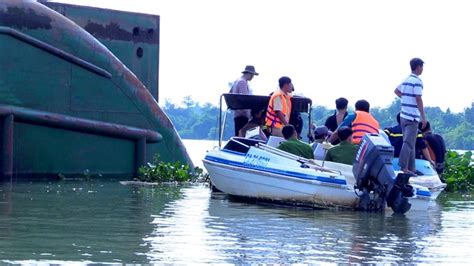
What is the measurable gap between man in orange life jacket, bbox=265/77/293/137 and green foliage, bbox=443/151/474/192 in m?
4.30

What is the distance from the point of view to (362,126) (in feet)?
54.3

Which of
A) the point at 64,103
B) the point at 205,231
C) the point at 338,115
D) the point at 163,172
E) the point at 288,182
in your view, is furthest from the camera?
the point at 163,172

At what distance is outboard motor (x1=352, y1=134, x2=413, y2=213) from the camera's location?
14633 millimetres

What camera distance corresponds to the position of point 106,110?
811 inches

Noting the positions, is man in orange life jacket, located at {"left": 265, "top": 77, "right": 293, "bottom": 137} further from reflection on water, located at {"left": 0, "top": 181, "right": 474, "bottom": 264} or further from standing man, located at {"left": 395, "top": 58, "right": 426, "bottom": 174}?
standing man, located at {"left": 395, "top": 58, "right": 426, "bottom": 174}

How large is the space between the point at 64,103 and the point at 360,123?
565 cm

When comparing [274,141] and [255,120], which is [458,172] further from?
[274,141]

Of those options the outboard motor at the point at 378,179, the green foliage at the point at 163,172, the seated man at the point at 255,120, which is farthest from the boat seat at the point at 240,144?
the green foliage at the point at 163,172

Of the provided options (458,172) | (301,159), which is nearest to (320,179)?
(301,159)

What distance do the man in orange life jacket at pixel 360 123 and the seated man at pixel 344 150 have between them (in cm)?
59

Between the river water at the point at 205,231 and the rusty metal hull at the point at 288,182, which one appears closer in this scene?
the river water at the point at 205,231

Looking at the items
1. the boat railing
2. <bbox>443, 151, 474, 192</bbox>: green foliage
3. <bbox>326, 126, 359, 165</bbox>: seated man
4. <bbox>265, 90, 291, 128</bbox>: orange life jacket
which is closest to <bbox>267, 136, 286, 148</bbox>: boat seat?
<bbox>265, 90, 291, 128</bbox>: orange life jacket

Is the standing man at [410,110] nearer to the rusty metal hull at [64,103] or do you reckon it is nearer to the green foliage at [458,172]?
the green foliage at [458,172]

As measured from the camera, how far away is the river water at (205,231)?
403 inches
